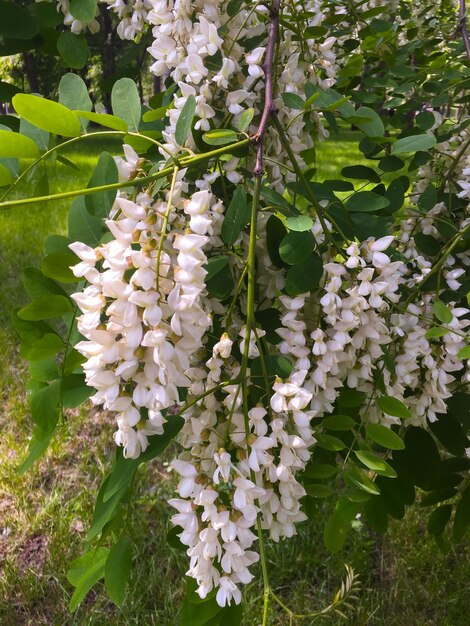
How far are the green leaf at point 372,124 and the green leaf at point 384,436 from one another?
50 centimetres

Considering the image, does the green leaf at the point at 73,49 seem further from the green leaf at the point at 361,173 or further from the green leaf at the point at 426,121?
the green leaf at the point at 426,121

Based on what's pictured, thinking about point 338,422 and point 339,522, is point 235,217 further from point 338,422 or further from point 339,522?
point 339,522

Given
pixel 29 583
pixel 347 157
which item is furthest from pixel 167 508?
pixel 347 157

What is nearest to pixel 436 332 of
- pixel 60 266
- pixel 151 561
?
pixel 60 266

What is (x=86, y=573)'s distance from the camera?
0.91 m

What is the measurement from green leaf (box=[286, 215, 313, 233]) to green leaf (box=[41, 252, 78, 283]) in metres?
0.28

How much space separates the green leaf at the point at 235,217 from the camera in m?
0.78

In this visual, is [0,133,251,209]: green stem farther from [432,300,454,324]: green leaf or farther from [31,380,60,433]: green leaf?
[432,300,454,324]: green leaf

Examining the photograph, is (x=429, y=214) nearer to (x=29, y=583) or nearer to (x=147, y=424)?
(x=147, y=424)

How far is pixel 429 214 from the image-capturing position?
1301mm

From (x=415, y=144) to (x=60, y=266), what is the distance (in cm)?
58

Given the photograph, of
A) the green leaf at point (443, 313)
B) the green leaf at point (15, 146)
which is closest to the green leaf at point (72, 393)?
the green leaf at point (15, 146)

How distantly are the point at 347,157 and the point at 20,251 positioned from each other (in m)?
3.92

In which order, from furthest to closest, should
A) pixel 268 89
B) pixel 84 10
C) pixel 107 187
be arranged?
pixel 84 10, pixel 268 89, pixel 107 187
